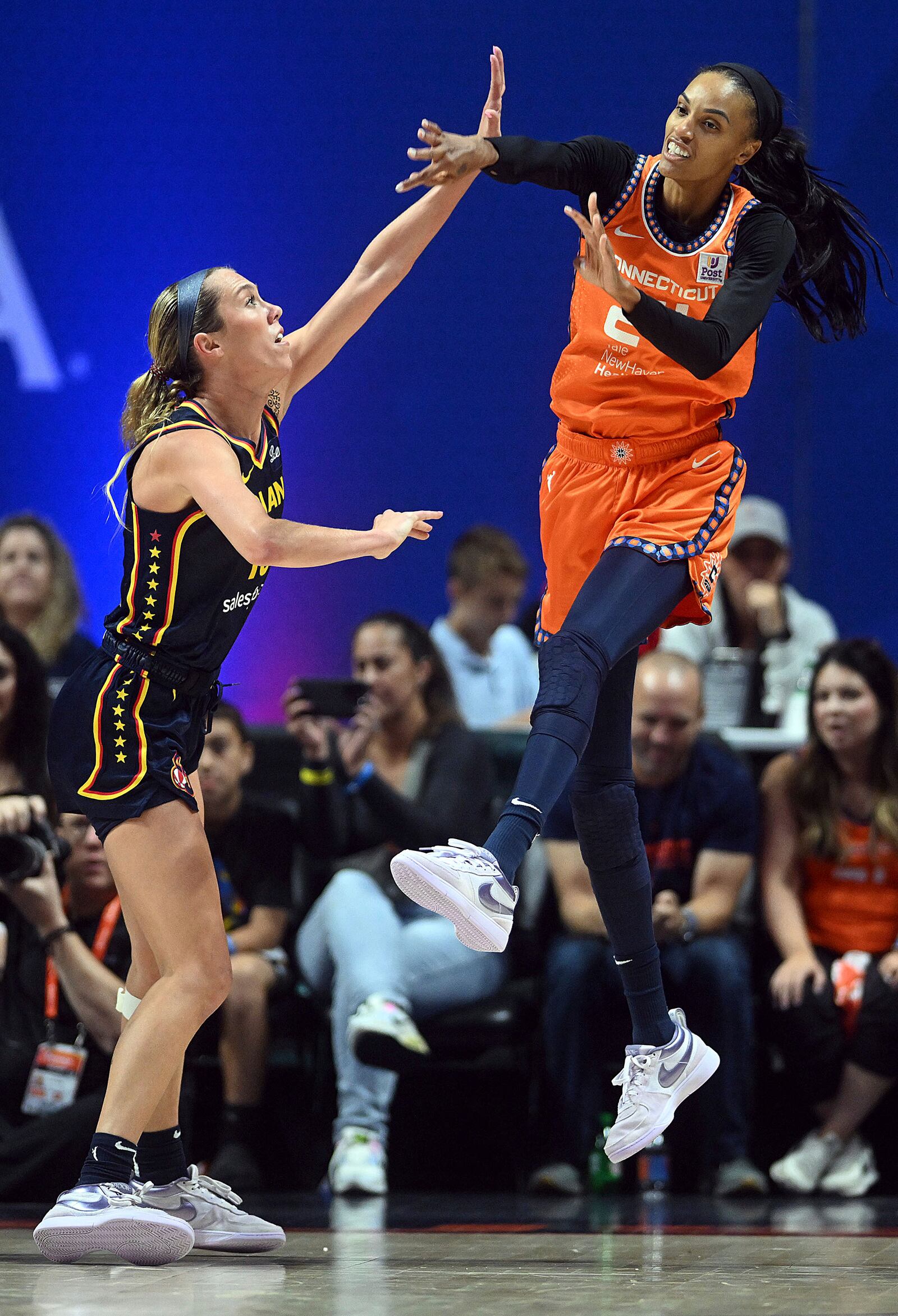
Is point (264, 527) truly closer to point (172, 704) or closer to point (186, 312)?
point (172, 704)

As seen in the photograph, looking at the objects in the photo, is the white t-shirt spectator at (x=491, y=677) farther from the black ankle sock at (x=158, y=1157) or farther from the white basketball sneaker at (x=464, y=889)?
the white basketball sneaker at (x=464, y=889)

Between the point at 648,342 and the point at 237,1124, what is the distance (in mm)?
2331

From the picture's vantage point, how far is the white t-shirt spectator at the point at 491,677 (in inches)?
251

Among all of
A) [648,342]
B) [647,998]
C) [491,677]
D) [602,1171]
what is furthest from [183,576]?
[491,677]

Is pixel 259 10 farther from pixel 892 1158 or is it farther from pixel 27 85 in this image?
pixel 892 1158

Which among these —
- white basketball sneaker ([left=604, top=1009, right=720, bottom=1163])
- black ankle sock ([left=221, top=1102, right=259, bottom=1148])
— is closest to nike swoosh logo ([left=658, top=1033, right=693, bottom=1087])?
white basketball sneaker ([left=604, top=1009, right=720, bottom=1163])

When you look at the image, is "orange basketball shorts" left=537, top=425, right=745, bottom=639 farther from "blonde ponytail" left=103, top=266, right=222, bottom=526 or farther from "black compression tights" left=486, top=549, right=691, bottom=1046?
"blonde ponytail" left=103, top=266, right=222, bottom=526

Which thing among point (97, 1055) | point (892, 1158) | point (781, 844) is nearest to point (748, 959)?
point (781, 844)

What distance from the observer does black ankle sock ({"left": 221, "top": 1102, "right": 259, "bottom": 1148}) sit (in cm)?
434

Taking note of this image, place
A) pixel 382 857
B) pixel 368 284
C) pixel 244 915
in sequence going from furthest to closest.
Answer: pixel 382 857 < pixel 244 915 < pixel 368 284

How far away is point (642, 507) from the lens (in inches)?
125

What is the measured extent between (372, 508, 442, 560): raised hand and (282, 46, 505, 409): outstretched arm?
26.7 inches

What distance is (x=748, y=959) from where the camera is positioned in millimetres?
4551

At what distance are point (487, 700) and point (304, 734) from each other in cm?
196
